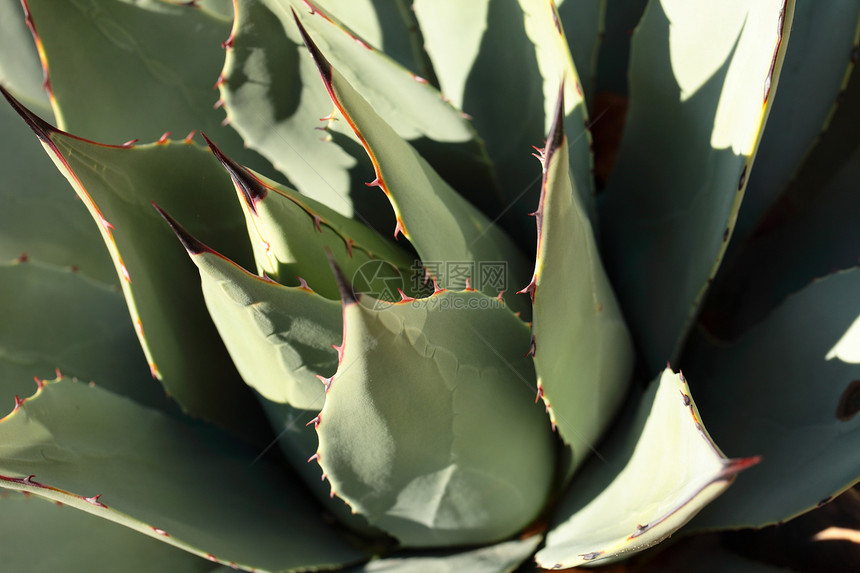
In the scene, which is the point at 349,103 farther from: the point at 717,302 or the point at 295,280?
the point at 717,302

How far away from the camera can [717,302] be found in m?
1.06

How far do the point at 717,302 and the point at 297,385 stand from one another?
2.19 ft

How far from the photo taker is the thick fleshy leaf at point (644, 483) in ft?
1.80

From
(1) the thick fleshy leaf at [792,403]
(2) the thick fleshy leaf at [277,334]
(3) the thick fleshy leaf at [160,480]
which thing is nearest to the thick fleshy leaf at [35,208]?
(3) the thick fleshy leaf at [160,480]

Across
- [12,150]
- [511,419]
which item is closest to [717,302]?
[511,419]

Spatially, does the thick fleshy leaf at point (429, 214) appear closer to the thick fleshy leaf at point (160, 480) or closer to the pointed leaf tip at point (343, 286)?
the pointed leaf tip at point (343, 286)

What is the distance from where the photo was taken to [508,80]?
885 mm

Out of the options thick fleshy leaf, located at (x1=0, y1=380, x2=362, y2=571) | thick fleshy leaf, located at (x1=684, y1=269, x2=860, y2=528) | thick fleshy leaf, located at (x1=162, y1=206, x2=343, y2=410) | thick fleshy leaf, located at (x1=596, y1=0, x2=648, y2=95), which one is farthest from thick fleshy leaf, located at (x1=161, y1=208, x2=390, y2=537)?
thick fleshy leaf, located at (x1=596, y1=0, x2=648, y2=95)

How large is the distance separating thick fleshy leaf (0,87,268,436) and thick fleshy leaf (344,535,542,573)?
29cm

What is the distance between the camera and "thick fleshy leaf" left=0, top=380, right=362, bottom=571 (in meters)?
0.66

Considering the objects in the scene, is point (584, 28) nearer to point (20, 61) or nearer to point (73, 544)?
point (20, 61)

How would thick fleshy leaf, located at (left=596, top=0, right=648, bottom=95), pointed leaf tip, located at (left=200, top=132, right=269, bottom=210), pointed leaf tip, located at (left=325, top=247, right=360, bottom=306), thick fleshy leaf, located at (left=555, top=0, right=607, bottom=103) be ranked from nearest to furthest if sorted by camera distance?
pointed leaf tip, located at (left=325, top=247, right=360, bottom=306), pointed leaf tip, located at (left=200, top=132, right=269, bottom=210), thick fleshy leaf, located at (left=555, top=0, right=607, bottom=103), thick fleshy leaf, located at (left=596, top=0, right=648, bottom=95)

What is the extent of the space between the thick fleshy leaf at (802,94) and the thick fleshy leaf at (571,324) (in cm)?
33

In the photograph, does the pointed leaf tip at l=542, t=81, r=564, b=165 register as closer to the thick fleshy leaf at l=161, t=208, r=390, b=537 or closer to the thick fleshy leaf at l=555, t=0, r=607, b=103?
the thick fleshy leaf at l=161, t=208, r=390, b=537
